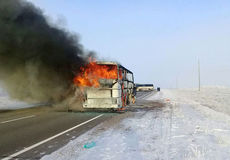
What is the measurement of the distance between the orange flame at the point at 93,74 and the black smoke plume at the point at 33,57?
0.63 meters

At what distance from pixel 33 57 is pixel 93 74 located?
4.71 meters

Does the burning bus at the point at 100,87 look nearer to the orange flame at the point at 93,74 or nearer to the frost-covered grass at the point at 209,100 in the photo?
the orange flame at the point at 93,74

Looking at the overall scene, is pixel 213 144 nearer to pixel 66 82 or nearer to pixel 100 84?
pixel 100 84

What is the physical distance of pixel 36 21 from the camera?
12.8 meters

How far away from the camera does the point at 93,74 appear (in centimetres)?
1116

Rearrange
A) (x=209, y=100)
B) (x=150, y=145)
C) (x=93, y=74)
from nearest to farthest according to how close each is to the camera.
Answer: (x=150, y=145), (x=93, y=74), (x=209, y=100)

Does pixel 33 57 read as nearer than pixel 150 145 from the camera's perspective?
No

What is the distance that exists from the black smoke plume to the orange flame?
24.8 inches

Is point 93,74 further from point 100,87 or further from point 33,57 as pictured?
point 33,57

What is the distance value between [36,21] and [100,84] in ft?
20.9

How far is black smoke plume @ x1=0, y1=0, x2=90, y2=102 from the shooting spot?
11500 millimetres

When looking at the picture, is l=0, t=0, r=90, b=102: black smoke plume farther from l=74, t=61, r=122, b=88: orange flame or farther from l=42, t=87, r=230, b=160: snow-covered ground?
l=42, t=87, r=230, b=160: snow-covered ground

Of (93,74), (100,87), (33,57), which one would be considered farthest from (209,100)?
(33,57)

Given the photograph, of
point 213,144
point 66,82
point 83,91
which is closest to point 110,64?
point 83,91
